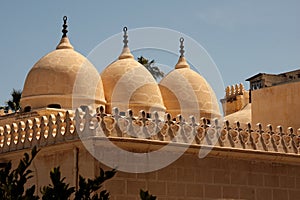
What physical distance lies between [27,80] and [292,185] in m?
7.84

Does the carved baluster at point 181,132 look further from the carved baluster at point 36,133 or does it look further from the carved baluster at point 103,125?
the carved baluster at point 36,133

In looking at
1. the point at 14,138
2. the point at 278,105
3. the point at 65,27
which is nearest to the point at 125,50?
the point at 65,27

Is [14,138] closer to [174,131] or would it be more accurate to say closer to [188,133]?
[174,131]

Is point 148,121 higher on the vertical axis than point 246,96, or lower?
lower

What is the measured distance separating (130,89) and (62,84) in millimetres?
1937

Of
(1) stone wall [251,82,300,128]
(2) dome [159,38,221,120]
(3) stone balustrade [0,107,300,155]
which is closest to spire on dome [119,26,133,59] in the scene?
(2) dome [159,38,221,120]

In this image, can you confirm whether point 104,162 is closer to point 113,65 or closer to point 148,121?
point 148,121

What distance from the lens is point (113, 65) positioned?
1886 cm

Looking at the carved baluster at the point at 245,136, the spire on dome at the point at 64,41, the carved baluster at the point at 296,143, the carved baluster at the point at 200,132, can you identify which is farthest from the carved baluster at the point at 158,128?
the spire on dome at the point at 64,41

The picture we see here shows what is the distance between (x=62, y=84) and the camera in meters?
17.2

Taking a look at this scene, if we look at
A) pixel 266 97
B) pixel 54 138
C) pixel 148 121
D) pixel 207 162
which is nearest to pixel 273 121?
pixel 266 97

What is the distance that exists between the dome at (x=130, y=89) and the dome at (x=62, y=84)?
1.85 ft

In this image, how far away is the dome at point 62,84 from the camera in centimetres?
1706

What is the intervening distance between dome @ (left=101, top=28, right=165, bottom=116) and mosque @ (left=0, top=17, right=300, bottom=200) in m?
0.03
